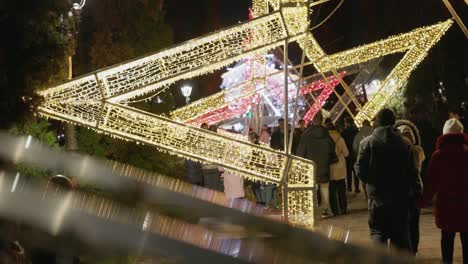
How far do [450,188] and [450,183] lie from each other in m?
0.05

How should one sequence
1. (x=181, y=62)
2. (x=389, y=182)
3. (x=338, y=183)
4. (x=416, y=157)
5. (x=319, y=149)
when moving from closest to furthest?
(x=389, y=182), (x=416, y=157), (x=181, y=62), (x=319, y=149), (x=338, y=183)

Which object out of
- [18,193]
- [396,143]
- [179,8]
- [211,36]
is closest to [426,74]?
[211,36]

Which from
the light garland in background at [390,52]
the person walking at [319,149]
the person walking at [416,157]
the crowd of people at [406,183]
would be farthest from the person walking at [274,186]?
the crowd of people at [406,183]

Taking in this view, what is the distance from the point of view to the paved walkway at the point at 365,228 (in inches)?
360

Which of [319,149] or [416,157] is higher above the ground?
[319,149]

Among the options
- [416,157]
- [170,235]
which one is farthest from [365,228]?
[170,235]

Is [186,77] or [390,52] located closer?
[186,77]

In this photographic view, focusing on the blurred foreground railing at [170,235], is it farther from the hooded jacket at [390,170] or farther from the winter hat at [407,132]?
the winter hat at [407,132]

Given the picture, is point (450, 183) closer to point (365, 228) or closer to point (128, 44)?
point (365, 228)

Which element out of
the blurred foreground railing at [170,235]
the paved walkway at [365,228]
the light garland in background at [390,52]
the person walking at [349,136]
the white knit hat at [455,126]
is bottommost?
the blurred foreground railing at [170,235]

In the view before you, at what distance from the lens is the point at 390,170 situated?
7.00m

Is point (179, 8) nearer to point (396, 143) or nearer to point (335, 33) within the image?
point (335, 33)

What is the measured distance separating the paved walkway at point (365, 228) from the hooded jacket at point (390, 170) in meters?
0.96

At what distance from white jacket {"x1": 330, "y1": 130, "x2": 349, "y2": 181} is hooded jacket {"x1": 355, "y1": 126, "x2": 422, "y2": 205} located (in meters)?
6.40
